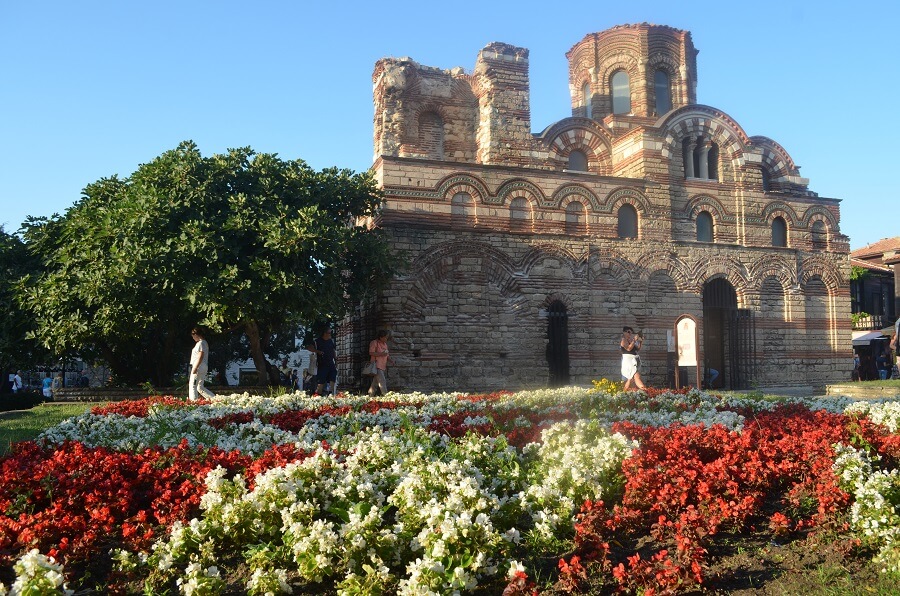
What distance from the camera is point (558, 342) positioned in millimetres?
18578

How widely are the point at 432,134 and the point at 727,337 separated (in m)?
A: 10.7

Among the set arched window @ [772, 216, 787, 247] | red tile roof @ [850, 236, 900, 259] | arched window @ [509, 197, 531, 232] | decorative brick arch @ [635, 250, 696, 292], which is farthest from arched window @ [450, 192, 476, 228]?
red tile roof @ [850, 236, 900, 259]

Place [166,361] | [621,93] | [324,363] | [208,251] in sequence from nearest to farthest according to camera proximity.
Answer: [208,251]
[324,363]
[166,361]
[621,93]

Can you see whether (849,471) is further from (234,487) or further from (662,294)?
(662,294)

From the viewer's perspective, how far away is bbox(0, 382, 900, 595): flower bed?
146 inches

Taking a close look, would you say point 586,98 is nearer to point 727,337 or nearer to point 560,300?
point 727,337

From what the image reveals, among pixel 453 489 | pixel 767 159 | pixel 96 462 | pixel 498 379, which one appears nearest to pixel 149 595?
pixel 453 489

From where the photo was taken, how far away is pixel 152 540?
4.20m

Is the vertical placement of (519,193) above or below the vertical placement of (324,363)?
above

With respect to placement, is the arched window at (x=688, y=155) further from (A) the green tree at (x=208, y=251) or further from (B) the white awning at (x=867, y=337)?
(B) the white awning at (x=867, y=337)

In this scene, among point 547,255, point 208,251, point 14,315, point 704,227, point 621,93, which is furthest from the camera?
point 621,93

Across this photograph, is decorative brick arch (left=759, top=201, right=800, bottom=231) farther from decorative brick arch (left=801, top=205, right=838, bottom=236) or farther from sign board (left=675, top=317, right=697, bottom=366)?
sign board (left=675, top=317, right=697, bottom=366)

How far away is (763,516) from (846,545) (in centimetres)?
68

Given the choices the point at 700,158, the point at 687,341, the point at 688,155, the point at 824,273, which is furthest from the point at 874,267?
the point at 687,341
